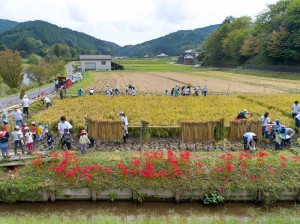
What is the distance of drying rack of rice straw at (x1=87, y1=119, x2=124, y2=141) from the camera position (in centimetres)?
1393

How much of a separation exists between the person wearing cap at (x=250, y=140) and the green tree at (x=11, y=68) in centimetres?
3791

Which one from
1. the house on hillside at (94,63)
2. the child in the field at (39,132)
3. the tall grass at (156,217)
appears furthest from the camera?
the house on hillside at (94,63)

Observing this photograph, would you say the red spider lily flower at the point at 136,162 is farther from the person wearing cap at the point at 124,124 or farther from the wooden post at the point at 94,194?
the person wearing cap at the point at 124,124

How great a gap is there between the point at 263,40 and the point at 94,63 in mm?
54225

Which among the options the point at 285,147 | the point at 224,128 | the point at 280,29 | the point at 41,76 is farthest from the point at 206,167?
the point at 280,29

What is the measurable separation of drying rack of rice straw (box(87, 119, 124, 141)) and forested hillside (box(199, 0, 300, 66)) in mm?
59059

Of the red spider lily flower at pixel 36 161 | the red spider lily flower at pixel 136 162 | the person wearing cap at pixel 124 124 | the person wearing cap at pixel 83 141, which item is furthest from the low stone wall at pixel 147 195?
the person wearing cap at pixel 124 124

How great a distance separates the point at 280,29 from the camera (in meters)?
65.1

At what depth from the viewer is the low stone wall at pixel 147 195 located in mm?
10543

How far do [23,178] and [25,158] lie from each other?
1.43 m

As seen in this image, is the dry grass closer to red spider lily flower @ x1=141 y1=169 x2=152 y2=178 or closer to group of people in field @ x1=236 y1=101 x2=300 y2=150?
group of people in field @ x1=236 y1=101 x2=300 y2=150

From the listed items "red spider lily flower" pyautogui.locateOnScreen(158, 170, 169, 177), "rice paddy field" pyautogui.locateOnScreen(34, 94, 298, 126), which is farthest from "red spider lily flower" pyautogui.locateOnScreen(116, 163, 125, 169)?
"rice paddy field" pyautogui.locateOnScreen(34, 94, 298, 126)

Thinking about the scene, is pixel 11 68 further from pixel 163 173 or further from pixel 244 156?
pixel 244 156

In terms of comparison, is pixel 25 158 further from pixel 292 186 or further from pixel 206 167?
pixel 292 186
